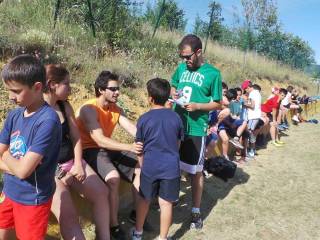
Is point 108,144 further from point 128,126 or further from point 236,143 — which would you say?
point 236,143

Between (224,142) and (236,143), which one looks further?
(236,143)

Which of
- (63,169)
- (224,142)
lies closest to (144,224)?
(63,169)

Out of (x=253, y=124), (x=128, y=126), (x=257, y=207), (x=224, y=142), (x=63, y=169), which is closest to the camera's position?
(x=63, y=169)

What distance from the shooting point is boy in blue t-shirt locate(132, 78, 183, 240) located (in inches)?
156

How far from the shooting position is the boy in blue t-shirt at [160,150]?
3973 millimetres

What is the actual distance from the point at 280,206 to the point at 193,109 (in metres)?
2.15

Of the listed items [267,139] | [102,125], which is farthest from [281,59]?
[102,125]

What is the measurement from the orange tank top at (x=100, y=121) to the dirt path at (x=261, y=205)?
1140 millimetres

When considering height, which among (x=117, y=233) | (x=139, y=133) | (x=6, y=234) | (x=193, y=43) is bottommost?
(x=117, y=233)

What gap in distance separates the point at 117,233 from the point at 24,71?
6.96ft

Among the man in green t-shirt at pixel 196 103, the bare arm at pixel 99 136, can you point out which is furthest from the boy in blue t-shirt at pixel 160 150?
the man in green t-shirt at pixel 196 103

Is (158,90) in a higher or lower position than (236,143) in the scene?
higher

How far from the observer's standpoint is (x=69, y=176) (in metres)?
3.69

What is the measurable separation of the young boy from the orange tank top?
131 cm
